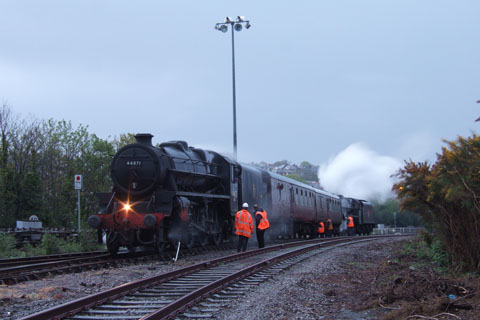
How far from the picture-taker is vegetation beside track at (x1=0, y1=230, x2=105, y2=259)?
15.9 m

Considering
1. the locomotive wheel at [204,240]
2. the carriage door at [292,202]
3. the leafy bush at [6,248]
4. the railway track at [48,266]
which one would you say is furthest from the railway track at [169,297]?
the carriage door at [292,202]

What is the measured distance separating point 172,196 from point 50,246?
19.1 ft

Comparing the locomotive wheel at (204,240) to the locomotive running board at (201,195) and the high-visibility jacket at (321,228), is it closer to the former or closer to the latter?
the locomotive running board at (201,195)

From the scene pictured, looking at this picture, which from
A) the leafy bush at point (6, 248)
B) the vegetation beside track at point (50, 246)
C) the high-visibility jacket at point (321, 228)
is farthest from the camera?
the high-visibility jacket at point (321, 228)

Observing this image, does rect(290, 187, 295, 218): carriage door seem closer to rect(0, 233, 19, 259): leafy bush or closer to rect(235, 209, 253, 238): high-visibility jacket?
rect(235, 209, 253, 238): high-visibility jacket

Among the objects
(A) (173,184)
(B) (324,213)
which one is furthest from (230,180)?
(B) (324,213)

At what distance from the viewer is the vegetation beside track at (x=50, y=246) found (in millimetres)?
15859

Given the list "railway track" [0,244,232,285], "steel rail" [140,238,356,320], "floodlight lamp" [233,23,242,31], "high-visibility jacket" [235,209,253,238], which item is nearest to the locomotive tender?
"railway track" [0,244,232,285]

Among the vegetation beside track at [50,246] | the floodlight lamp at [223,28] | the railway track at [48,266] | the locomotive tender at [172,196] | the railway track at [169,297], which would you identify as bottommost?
the railway track at [169,297]

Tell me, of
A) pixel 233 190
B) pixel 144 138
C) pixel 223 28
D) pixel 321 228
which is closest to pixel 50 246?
pixel 144 138

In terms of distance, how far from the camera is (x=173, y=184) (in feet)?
45.9

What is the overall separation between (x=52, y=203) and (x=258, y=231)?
24.9 metres

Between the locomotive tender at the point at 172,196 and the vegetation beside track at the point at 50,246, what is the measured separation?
3.63 metres

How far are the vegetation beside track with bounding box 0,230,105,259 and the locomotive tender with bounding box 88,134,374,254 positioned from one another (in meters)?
3.63
